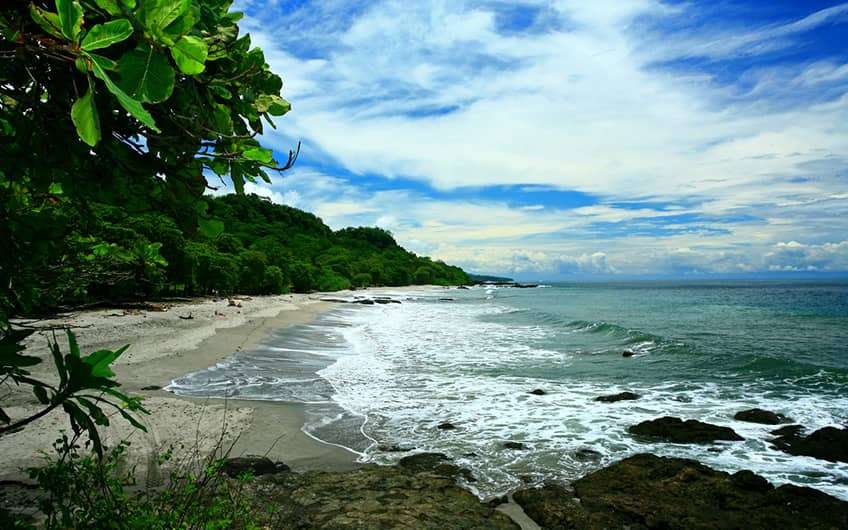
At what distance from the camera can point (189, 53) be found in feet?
3.88

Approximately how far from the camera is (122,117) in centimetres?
187

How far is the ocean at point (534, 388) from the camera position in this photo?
770 centimetres

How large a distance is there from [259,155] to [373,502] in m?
4.74

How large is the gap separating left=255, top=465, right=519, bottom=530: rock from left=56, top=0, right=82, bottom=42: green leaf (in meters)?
4.57

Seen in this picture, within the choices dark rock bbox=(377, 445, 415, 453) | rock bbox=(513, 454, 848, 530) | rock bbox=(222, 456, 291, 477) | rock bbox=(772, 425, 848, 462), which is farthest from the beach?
rock bbox=(772, 425, 848, 462)

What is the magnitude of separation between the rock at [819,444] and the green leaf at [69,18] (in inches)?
406

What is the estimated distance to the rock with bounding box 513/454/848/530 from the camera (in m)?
5.52

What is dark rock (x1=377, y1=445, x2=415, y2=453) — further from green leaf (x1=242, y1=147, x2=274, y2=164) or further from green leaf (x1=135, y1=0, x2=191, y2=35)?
green leaf (x1=135, y1=0, x2=191, y2=35)

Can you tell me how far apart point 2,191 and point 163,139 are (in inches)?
57.1

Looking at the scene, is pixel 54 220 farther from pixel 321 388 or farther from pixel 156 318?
pixel 156 318

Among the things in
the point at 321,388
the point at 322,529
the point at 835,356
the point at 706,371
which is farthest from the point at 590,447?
the point at 835,356

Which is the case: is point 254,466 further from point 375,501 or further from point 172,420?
point 172,420

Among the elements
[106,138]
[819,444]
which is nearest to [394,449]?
[106,138]

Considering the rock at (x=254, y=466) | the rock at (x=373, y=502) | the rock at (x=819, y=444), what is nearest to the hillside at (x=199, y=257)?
→ the rock at (x=254, y=466)
